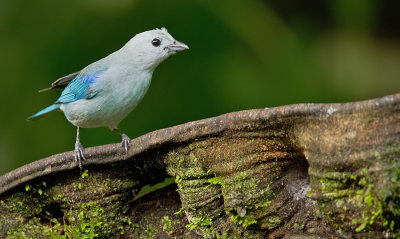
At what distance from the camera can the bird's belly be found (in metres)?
3.12

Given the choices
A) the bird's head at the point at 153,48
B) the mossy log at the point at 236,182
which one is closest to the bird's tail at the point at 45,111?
the bird's head at the point at 153,48

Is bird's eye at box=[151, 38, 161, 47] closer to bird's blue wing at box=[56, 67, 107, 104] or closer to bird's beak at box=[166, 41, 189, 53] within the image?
bird's beak at box=[166, 41, 189, 53]

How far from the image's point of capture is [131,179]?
2352 millimetres

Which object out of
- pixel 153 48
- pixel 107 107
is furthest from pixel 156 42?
pixel 107 107

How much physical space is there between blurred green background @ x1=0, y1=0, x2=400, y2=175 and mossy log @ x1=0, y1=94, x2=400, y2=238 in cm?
143

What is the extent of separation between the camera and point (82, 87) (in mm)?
3256

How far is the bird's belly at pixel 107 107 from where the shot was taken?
3.12 meters

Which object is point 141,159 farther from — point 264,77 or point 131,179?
point 264,77

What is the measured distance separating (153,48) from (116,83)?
0.30 m

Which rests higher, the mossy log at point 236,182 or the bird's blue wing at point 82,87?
the bird's blue wing at point 82,87

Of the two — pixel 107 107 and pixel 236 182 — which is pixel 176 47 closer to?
pixel 107 107

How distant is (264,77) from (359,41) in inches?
26.8

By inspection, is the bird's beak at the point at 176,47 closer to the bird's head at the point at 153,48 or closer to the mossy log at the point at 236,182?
the bird's head at the point at 153,48

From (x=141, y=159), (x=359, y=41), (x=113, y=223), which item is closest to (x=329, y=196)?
(x=141, y=159)
